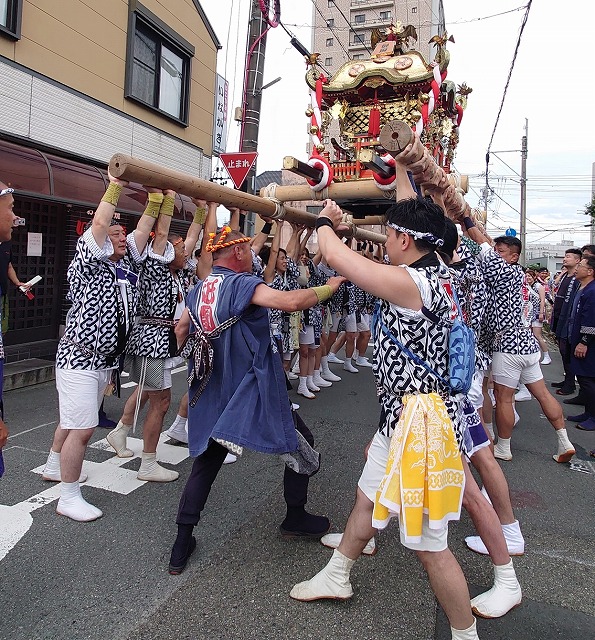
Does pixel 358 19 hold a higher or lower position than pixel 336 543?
higher

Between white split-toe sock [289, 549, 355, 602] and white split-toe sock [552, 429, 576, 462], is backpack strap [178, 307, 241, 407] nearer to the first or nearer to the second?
white split-toe sock [289, 549, 355, 602]

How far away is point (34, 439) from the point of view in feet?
15.1

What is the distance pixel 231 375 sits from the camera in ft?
9.21

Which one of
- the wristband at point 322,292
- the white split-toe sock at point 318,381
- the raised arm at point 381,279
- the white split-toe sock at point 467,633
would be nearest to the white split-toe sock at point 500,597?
the white split-toe sock at point 467,633

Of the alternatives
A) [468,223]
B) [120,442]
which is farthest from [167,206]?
[468,223]

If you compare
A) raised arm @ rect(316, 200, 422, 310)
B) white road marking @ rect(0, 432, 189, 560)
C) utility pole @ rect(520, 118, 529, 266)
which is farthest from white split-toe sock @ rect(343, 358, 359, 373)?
utility pole @ rect(520, 118, 529, 266)

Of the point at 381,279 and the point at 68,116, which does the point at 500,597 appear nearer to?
the point at 381,279

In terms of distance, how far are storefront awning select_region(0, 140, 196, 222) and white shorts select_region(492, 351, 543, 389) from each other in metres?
5.35

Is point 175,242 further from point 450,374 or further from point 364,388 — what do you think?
point 364,388

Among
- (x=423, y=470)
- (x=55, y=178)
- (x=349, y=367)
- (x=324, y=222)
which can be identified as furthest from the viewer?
(x=349, y=367)

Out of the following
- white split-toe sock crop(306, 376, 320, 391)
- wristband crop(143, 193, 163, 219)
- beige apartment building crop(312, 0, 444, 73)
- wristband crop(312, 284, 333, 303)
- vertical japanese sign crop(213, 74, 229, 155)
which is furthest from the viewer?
beige apartment building crop(312, 0, 444, 73)

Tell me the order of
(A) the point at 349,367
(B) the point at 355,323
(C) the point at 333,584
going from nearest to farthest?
1. (C) the point at 333,584
2. (B) the point at 355,323
3. (A) the point at 349,367

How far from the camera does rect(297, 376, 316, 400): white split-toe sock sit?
22.0 feet

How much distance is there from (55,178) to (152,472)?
516 cm
